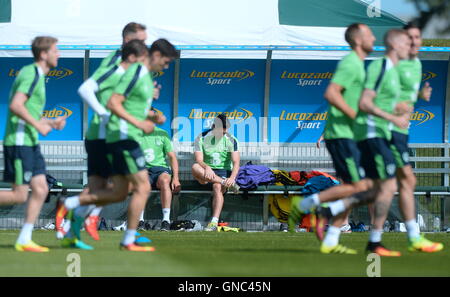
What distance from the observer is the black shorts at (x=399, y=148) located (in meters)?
10.7

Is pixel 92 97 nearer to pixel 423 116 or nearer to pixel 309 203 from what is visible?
pixel 309 203

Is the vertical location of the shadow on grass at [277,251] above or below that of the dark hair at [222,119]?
below

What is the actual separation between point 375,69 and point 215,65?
9.67 m

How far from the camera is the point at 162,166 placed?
17.9m

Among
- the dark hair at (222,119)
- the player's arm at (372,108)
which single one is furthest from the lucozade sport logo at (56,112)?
the player's arm at (372,108)

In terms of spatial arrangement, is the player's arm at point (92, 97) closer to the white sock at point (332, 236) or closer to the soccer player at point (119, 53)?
the soccer player at point (119, 53)

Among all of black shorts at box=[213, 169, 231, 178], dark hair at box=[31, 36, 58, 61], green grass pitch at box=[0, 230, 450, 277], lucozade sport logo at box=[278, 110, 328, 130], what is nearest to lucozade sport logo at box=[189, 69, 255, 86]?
lucozade sport logo at box=[278, 110, 328, 130]

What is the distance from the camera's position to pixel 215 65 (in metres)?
19.8

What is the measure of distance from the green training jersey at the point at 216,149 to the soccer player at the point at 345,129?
7594 millimetres

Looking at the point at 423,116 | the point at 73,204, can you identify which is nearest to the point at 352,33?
the point at 73,204

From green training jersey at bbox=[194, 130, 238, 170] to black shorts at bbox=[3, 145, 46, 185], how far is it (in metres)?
7.40
